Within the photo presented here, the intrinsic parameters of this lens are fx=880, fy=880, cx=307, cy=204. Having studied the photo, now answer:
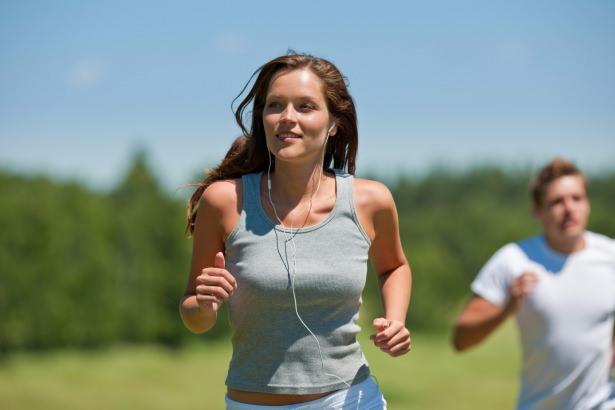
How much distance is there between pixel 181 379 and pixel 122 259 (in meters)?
2.81

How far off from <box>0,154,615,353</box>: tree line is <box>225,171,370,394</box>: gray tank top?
15.2 meters

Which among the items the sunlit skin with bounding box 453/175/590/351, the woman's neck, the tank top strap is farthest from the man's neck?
the woman's neck

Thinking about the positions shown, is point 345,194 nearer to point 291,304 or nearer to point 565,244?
point 291,304

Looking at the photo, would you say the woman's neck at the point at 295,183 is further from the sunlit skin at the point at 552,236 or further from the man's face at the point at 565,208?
the man's face at the point at 565,208

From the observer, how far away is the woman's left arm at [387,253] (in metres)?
2.81

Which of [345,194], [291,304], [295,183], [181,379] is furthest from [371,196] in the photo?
[181,379]

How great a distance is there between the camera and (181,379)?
60.3 feet

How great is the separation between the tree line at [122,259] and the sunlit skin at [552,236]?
13.6 meters

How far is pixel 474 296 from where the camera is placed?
14.6 feet

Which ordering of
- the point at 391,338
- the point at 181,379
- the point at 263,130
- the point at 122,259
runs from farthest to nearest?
the point at 122,259, the point at 181,379, the point at 263,130, the point at 391,338

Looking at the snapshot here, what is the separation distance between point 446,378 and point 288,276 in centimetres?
1717

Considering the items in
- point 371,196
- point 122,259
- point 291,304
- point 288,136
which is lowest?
point 122,259

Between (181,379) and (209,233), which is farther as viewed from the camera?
(181,379)

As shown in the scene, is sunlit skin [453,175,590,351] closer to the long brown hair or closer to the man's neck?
the man's neck
